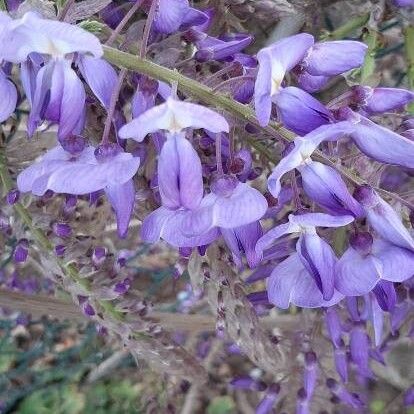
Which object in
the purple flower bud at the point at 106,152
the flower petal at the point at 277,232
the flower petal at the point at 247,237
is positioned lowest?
the flower petal at the point at 247,237

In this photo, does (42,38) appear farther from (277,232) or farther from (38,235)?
(38,235)

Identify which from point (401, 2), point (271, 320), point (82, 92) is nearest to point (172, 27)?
point (82, 92)

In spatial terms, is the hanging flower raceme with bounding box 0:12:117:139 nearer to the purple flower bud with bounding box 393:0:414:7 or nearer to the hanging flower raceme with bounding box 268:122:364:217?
the hanging flower raceme with bounding box 268:122:364:217

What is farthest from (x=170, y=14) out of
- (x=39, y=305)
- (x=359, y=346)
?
(x=39, y=305)

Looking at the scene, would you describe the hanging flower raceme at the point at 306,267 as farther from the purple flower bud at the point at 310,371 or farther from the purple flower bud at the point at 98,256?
the purple flower bud at the point at 310,371

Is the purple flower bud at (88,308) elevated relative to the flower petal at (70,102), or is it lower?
lower

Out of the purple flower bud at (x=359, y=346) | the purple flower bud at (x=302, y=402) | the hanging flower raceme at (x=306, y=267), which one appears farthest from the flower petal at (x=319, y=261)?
the purple flower bud at (x=302, y=402)

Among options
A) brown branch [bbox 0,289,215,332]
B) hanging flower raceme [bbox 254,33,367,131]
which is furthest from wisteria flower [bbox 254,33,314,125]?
brown branch [bbox 0,289,215,332]
